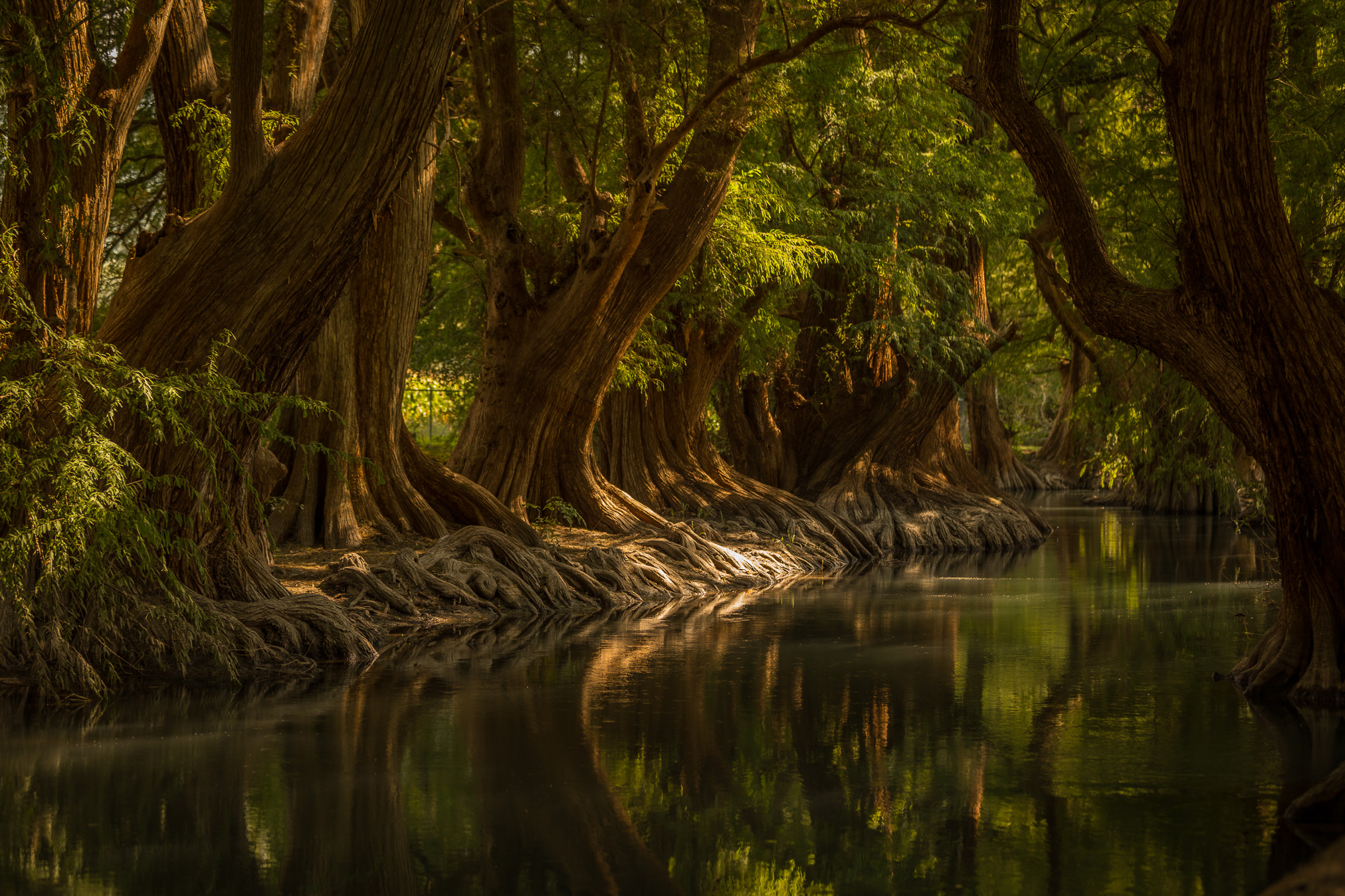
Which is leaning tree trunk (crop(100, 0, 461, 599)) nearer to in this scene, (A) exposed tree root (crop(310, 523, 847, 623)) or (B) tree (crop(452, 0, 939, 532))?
(A) exposed tree root (crop(310, 523, 847, 623))

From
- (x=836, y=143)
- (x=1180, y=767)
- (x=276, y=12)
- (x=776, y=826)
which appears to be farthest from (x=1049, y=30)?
(x=776, y=826)

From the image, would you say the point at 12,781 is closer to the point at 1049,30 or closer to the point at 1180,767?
the point at 1180,767

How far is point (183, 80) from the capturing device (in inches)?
402

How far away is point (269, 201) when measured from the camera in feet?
27.2

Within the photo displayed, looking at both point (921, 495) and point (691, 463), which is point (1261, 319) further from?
point (921, 495)

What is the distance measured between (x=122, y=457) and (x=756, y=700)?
375 centimetres

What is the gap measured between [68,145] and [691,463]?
10238 mm

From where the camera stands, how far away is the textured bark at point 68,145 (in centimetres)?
794

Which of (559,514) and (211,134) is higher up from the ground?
(211,134)

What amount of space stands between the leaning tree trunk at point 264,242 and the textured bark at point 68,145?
54 cm

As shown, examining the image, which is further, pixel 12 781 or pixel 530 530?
pixel 530 530

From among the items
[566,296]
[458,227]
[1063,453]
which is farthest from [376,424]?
[1063,453]

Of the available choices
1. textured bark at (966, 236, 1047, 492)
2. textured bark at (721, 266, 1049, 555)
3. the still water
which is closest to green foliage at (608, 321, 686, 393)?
textured bark at (721, 266, 1049, 555)

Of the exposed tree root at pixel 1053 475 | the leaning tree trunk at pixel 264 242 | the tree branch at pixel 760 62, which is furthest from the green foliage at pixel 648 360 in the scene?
the exposed tree root at pixel 1053 475
